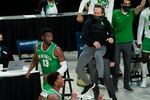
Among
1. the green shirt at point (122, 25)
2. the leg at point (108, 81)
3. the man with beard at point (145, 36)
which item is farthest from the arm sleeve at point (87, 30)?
the man with beard at point (145, 36)

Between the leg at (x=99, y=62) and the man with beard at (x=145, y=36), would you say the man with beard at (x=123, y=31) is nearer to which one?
the man with beard at (x=145, y=36)

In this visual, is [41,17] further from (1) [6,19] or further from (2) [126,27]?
(2) [126,27]

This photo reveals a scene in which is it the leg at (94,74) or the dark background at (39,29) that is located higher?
the dark background at (39,29)

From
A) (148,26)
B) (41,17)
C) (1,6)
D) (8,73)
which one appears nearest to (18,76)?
(8,73)

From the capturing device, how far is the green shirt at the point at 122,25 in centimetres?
909

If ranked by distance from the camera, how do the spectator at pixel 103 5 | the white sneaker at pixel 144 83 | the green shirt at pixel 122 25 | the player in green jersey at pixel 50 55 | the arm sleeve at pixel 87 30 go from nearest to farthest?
the player in green jersey at pixel 50 55
the arm sleeve at pixel 87 30
the spectator at pixel 103 5
the green shirt at pixel 122 25
the white sneaker at pixel 144 83

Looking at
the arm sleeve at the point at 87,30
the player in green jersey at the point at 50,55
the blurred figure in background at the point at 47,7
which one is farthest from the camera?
the blurred figure in background at the point at 47,7

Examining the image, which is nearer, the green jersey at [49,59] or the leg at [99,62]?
the green jersey at [49,59]

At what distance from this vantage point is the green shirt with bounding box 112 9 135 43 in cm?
909

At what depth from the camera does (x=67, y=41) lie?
1281cm

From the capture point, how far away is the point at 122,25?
361 inches

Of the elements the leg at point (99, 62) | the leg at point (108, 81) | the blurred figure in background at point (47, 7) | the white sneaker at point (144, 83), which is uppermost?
the blurred figure in background at point (47, 7)

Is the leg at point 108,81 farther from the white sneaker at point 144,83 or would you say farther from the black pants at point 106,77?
the white sneaker at point 144,83

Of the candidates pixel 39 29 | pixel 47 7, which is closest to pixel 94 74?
pixel 39 29
